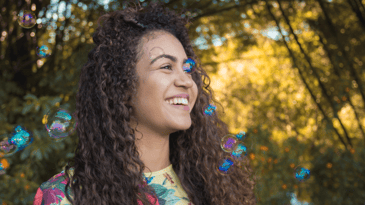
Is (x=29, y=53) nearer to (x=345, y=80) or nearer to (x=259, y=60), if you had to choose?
(x=345, y=80)

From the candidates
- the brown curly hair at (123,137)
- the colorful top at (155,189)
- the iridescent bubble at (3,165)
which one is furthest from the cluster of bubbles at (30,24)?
the colorful top at (155,189)

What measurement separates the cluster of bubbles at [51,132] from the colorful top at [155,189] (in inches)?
17.0

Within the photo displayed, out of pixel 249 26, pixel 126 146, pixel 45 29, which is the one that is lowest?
pixel 126 146

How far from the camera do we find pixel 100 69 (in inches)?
58.6

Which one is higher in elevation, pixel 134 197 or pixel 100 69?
pixel 100 69

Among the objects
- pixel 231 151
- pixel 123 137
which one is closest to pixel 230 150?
pixel 231 151

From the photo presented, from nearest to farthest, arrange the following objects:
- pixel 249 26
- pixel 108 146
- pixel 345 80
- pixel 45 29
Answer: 1. pixel 108 146
2. pixel 45 29
3. pixel 345 80
4. pixel 249 26

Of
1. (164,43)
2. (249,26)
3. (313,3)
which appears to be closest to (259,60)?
(249,26)

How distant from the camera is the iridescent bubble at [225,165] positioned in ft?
5.72

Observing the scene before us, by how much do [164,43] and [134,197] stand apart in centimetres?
65

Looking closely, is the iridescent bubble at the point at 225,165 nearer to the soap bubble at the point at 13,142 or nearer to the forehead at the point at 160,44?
the forehead at the point at 160,44

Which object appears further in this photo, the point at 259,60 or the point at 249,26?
the point at 259,60

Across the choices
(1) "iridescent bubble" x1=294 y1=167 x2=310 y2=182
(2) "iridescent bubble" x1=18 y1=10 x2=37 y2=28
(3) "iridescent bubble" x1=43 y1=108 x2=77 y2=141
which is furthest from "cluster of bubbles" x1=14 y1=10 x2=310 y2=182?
(2) "iridescent bubble" x1=18 y1=10 x2=37 y2=28

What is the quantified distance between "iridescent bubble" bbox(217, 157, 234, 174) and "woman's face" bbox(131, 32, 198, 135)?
0.41 meters
